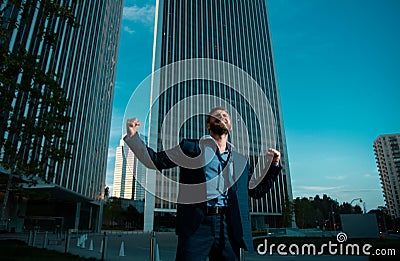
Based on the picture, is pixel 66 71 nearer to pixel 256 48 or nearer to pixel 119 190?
pixel 119 190

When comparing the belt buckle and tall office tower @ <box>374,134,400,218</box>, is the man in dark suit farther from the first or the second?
tall office tower @ <box>374,134,400,218</box>

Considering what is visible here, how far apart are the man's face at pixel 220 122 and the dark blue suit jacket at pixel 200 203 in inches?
9.7

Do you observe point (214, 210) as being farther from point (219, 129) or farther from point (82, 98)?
point (82, 98)

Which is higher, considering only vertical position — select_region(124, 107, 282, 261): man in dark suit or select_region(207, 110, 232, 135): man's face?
select_region(207, 110, 232, 135): man's face

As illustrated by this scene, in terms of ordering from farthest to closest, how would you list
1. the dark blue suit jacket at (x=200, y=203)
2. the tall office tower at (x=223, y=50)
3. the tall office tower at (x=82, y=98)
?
the tall office tower at (x=223, y=50) → the tall office tower at (x=82, y=98) → the dark blue suit jacket at (x=200, y=203)

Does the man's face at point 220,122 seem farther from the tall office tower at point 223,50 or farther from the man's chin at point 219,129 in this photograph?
the tall office tower at point 223,50

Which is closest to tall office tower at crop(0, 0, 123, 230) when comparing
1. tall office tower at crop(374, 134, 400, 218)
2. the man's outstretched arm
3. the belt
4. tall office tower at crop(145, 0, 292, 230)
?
tall office tower at crop(145, 0, 292, 230)

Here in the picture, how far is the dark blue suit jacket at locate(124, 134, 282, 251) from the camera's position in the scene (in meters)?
2.39

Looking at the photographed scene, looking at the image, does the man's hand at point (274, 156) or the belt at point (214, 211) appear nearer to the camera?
the belt at point (214, 211)

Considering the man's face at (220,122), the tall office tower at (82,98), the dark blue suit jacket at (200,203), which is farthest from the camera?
the tall office tower at (82,98)

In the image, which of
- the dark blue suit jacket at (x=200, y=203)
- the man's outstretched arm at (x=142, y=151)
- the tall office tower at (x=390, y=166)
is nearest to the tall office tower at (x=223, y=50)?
the dark blue suit jacket at (x=200, y=203)

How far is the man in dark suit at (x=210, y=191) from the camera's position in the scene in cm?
236

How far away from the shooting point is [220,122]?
9.05ft

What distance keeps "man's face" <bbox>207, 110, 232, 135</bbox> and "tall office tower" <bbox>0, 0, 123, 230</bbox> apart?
2905 centimetres
